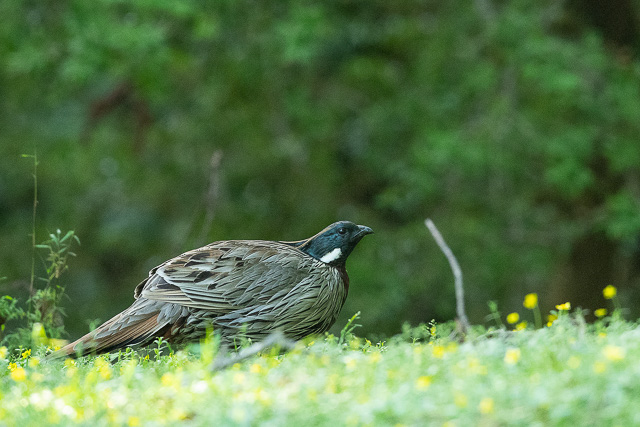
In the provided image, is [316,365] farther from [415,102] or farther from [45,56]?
[415,102]

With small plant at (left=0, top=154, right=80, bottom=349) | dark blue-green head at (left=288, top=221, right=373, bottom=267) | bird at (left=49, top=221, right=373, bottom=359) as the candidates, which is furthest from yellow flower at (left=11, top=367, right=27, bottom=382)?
dark blue-green head at (left=288, top=221, right=373, bottom=267)

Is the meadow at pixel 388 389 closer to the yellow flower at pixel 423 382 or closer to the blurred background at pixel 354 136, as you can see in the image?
the yellow flower at pixel 423 382

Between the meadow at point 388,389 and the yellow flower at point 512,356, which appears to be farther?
the yellow flower at point 512,356

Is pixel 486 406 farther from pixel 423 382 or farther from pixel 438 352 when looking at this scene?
pixel 438 352

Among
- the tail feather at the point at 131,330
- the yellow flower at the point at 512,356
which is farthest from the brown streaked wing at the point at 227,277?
the yellow flower at the point at 512,356

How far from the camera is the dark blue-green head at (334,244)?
20.4ft

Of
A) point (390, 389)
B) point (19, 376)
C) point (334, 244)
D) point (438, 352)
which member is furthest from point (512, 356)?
point (334, 244)

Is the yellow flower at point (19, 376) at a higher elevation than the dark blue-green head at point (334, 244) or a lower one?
higher

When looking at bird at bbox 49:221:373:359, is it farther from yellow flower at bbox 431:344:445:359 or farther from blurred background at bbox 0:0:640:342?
blurred background at bbox 0:0:640:342

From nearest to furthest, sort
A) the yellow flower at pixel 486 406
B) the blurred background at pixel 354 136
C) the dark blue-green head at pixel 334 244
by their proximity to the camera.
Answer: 1. the yellow flower at pixel 486 406
2. the dark blue-green head at pixel 334 244
3. the blurred background at pixel 354 136

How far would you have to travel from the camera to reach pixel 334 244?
627cm

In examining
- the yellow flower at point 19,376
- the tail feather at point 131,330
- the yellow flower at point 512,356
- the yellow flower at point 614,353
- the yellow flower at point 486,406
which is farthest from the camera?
the tail feather at point 131,330

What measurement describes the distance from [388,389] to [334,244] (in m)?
2.76

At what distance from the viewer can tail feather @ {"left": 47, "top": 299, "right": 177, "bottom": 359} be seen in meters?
5.68
